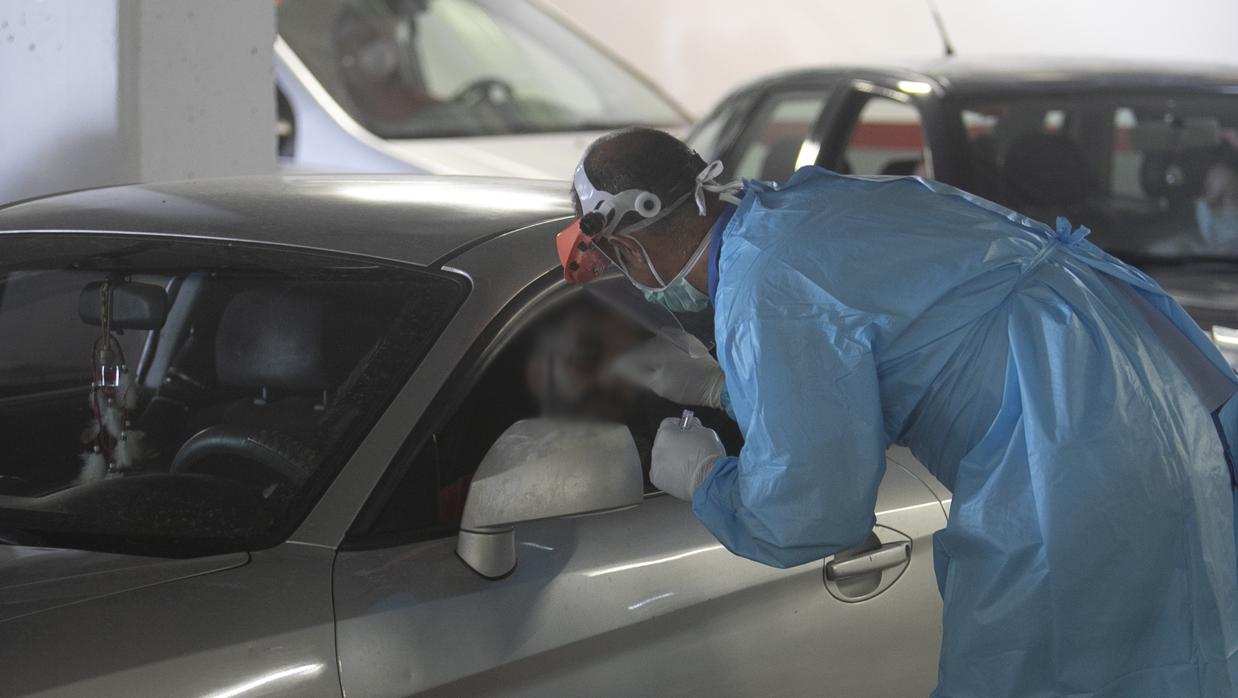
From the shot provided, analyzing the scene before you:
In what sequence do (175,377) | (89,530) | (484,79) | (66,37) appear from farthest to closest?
1. (484,79)
2. (66,37)
3. (175,377)
4. (89,530)

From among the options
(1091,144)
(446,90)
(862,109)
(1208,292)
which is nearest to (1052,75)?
(1091,144)

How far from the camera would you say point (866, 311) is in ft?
6.10

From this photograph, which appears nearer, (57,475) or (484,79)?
(57,475)

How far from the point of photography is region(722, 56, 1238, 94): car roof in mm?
4617

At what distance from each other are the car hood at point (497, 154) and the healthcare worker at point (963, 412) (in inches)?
161

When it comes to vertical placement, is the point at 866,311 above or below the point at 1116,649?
above

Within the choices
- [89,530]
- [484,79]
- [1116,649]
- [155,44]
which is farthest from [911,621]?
[484,79]

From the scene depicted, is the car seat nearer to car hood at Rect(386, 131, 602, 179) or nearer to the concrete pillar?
the concrete pillar

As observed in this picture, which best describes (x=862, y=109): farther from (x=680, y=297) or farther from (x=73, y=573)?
(x=73, y=573)

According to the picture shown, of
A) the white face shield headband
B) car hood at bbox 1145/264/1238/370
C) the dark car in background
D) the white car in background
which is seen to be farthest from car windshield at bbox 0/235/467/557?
the white car in background

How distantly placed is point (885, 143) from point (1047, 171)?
2.63 metres

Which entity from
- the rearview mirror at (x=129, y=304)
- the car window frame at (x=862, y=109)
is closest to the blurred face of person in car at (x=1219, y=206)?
the car window frame at (x=862, y=109)

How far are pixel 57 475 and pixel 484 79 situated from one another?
525 centimetres

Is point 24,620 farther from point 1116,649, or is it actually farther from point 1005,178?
point 1005,178
